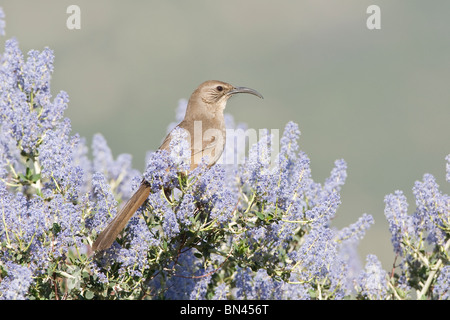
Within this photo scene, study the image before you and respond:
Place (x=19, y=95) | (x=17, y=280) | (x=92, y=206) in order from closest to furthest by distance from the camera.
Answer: (x=17, y=280) < (x=92, y=206) < (x=19, y=95)

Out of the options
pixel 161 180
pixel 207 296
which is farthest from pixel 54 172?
pixel 207 296

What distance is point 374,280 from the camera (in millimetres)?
5422

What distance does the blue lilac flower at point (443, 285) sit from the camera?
5230 millimetres

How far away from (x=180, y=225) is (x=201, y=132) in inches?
82.0

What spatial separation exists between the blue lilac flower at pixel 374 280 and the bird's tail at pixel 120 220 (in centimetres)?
195

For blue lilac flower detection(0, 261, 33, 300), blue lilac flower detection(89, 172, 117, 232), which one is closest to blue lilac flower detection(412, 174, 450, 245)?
blue lilac flower detection(89, 172, 117, 232)

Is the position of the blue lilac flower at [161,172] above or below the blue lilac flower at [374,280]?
above

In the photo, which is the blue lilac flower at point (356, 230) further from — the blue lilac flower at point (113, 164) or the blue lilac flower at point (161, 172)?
the blue lilac flower at point (113, 164)

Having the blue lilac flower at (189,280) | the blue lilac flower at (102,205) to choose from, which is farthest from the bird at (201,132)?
the blue lilac flower at (189,280)

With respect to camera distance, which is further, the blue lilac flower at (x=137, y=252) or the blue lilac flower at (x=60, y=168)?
the blue lilac flower at (x=60, y=168)

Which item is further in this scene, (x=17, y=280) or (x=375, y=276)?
(x=375, y=276)

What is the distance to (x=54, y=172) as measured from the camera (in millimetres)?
4996
